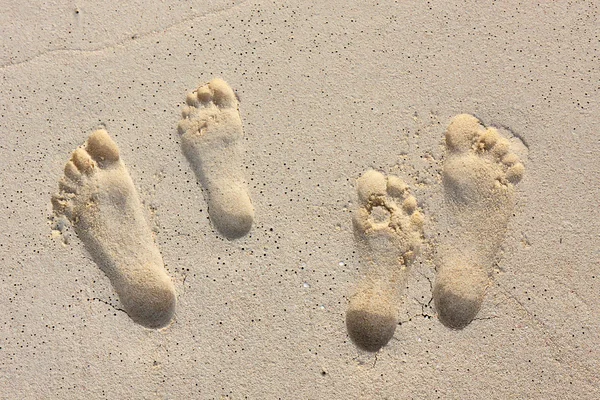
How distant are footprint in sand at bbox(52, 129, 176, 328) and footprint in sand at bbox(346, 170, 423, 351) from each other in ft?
3.24

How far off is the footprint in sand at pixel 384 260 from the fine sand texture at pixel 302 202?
0.01 metres

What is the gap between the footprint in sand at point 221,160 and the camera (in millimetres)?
2186

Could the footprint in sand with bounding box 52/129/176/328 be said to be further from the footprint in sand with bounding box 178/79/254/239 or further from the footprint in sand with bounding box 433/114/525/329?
the footprint in sand with bounding box 433/114/525/329

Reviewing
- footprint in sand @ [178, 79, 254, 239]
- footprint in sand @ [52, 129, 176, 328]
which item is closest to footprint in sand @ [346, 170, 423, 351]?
footprint in sand @ [178, 79, 254, 239]

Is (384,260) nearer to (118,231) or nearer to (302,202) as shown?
(302,202)

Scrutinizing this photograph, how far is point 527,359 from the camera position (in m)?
2.16

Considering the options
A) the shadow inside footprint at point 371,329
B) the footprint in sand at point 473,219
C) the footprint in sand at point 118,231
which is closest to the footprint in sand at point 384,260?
the shadow inside footprint at point 371,329

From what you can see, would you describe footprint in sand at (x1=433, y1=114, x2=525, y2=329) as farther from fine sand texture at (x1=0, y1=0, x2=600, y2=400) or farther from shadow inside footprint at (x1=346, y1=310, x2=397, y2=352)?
shadow inside footprint at (x1=346, y1=310, x2=397, y2=352)

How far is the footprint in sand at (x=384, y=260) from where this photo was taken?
2146mm

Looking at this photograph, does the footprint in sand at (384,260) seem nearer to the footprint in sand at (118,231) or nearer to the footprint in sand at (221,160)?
the footprint in sand at (221,160)

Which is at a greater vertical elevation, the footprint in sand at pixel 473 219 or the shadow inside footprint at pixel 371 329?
the footprint in sand at pixel 473 219

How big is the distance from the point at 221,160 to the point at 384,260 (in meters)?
0.98

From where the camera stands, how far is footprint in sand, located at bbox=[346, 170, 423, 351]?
2146 mm

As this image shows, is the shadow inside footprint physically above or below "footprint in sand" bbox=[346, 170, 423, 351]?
below
